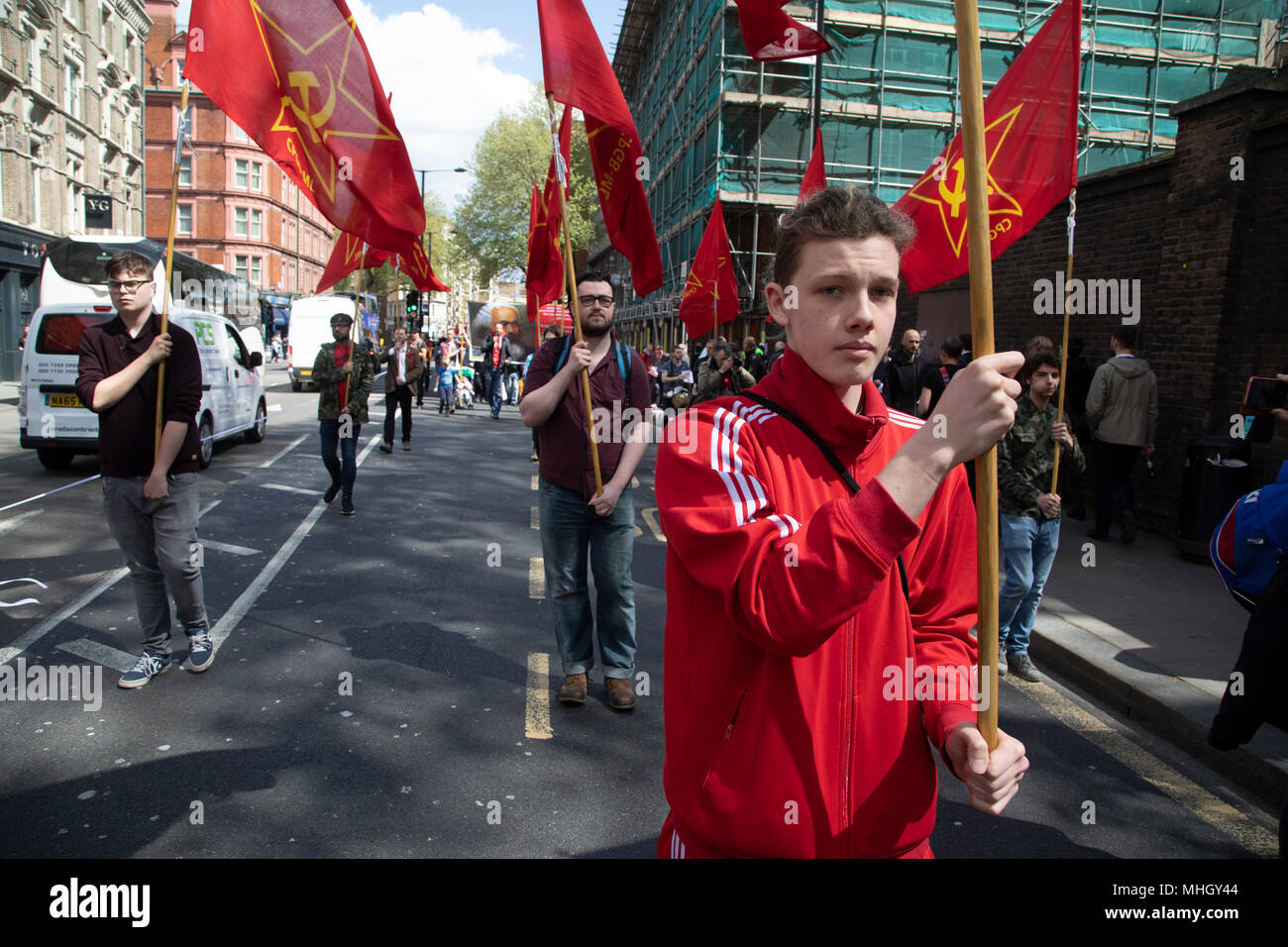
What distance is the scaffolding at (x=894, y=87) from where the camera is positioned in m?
24.1

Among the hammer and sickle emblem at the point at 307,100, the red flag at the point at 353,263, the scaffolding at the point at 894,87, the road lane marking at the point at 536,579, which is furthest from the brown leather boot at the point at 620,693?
the scaffolding at the point at 894,87

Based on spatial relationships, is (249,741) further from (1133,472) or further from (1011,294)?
(1011,294)

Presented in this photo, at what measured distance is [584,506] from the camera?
4.73m

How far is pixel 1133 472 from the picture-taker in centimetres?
963

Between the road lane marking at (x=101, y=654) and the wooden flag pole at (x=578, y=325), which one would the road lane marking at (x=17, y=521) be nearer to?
the road lane marking at (x=101, y=654)

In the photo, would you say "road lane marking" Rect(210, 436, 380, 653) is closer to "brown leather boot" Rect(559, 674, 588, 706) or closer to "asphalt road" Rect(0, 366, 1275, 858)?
"asphalt road" Rect(0, 366, 1275, 858)

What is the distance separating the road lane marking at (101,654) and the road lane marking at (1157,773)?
17.0ft

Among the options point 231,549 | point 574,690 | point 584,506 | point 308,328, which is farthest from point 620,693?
point 308,328

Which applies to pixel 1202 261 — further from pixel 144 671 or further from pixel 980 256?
pixel 144 671

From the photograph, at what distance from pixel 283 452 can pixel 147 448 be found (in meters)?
10.0

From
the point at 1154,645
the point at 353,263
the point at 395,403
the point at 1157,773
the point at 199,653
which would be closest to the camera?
the point at 1157,773

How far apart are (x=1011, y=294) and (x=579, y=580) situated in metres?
9.54

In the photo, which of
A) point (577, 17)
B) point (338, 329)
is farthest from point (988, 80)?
point (577, 17)
